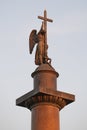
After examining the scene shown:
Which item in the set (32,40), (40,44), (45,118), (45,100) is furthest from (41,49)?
(45,118)

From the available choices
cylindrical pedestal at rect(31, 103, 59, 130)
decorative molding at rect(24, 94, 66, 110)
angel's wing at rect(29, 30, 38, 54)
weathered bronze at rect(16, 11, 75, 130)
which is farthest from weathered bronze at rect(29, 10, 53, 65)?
cylindrical pedestal at rect(31, 103, 59, 130)

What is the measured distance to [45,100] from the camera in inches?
620

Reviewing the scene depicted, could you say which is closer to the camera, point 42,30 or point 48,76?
point 48,76

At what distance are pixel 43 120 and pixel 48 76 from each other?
176 centimetres

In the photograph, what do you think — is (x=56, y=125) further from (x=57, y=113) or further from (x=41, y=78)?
(x=41, y=78)

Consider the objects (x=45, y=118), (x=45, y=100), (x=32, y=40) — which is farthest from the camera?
(x=32, y=40)

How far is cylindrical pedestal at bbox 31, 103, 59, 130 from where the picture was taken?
1552 cm

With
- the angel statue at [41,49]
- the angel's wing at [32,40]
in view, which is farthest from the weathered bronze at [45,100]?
the angel's wing at [32,40]

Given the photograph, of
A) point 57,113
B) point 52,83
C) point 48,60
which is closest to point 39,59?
point 48,60

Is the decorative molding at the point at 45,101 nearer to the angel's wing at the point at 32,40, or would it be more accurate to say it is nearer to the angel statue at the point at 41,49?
the angel statue at the point at 41,49

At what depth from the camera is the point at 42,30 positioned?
1761 centimetres

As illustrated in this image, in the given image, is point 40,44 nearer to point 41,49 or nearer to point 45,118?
point 41,49

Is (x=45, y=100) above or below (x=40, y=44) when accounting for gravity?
below

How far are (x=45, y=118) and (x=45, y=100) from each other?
64 cm
